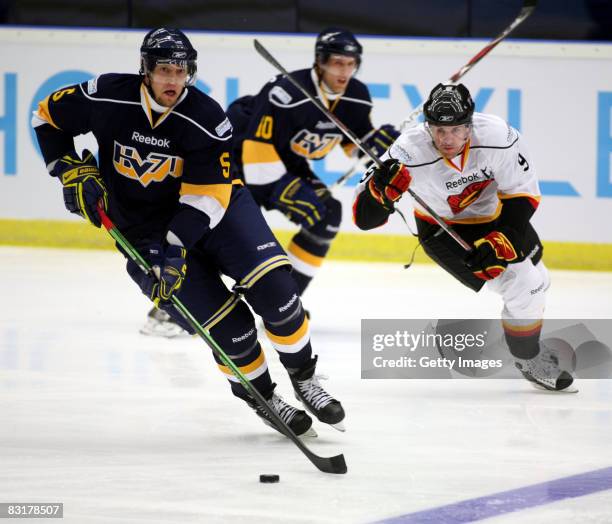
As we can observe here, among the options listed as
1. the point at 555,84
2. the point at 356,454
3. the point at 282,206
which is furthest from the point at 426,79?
the point at 356,454

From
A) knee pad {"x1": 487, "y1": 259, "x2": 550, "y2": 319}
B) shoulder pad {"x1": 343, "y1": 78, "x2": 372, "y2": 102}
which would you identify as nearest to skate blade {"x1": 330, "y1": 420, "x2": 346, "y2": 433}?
knee pad {"x1": 487, "y1": 259, "x2": 550, "y2": 319}

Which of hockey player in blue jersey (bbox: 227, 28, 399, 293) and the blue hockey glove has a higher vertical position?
the blue hockey glove

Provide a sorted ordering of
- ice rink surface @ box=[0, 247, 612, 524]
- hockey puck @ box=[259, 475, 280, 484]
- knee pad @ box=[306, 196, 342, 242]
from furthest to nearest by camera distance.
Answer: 1. knee pad @ box=[306, 196, 342, 242]
2. hockey puck @ box=[259, 475, 280, 484]
3. ice rink surface @ box=[0, 247, 612, 524]

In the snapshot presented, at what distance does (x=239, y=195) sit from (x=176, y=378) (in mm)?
914

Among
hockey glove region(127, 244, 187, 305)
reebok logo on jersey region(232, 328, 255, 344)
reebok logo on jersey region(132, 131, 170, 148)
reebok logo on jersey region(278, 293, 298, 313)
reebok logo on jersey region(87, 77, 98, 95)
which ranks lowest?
reebok logo on jersey region(232, 328, 255, 344)

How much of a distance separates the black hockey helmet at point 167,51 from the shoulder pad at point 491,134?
101 cm

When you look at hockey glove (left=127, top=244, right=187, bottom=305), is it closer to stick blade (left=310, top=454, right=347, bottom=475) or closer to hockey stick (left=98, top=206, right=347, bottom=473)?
hockey stick (left=98, top=206, right=347, bottom=473)

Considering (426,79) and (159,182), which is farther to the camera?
(426,79)

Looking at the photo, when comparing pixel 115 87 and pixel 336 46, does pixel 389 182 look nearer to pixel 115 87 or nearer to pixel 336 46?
pixel 115 87

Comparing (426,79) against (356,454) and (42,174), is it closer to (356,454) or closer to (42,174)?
(42,174)

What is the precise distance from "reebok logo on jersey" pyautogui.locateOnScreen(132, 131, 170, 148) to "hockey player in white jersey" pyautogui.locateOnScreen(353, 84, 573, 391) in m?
0.77

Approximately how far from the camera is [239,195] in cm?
324

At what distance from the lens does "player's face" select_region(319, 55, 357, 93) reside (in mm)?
4648

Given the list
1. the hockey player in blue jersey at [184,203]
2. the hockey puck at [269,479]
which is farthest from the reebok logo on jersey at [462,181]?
the hockey puck at [269,479]
